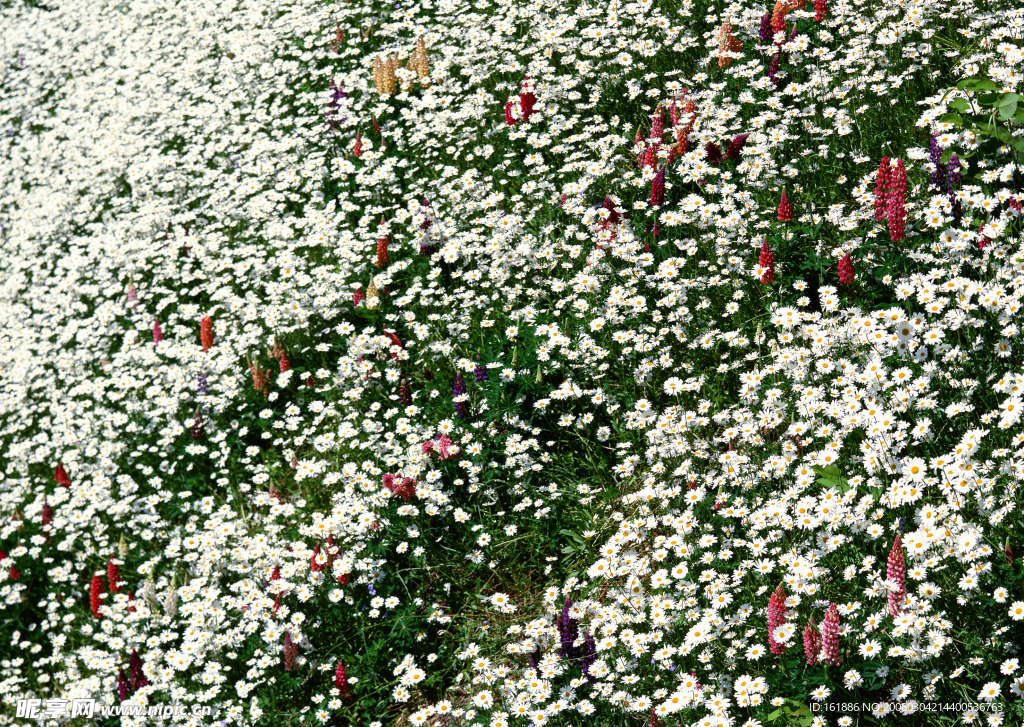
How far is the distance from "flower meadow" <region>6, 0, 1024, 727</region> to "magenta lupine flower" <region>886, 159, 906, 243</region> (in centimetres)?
2

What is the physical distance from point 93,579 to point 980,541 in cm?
643

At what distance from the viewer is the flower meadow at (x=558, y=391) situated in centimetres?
508

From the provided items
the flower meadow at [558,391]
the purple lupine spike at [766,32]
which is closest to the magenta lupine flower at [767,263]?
the flower meadow at [558,391]

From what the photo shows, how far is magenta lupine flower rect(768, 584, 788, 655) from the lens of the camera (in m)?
4.59

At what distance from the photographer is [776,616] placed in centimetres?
460

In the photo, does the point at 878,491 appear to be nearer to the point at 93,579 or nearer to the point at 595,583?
the point at 595,583

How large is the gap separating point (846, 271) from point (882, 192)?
0.78m

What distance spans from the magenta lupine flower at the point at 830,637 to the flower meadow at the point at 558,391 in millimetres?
28

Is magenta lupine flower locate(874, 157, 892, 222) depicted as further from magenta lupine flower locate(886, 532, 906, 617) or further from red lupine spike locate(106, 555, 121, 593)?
red lupine spike locate(106, 555, 121, 593)

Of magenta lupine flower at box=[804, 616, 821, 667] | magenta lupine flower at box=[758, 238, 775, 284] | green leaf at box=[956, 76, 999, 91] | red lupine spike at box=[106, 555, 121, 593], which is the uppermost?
green leaf at box=[956, 76, 999, 91]

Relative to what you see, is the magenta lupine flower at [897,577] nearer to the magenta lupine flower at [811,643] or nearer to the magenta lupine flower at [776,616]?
the magenta lupine flower at [811,643]

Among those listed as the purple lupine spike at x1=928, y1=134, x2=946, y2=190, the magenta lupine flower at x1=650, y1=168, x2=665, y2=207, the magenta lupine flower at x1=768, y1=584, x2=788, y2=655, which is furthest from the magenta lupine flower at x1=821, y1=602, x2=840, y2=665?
the magenta lupine flower at x1=650, y1=168, x2=665, y2=207

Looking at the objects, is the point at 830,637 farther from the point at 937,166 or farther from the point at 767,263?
the point at 937,166

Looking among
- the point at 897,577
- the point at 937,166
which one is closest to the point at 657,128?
the point at 937,166
